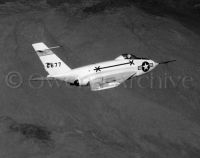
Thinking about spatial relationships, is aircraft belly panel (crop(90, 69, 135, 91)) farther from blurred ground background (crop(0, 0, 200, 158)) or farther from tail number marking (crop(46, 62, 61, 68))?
blurred ground background (crop(0, 0, 200, 158))

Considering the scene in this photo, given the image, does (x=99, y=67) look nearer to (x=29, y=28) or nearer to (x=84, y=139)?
(x=84, y=139)

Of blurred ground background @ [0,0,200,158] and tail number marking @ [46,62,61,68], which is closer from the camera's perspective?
tail number marking @ [46,62,61,68]

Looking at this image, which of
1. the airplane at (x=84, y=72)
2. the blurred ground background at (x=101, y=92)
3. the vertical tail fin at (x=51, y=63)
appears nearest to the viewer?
the airplane at (x=84, y=72)

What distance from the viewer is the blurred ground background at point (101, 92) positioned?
50.4 m

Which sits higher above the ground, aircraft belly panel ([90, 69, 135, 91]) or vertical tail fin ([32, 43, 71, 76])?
vertical tail fin ([32, 43, 71, 76])

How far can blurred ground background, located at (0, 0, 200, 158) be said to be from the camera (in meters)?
50.4

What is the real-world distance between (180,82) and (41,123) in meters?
20.9

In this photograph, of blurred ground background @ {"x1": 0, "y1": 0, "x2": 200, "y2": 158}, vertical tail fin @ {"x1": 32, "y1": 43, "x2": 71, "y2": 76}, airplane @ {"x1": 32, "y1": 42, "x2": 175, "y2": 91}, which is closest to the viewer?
airplane @ {"x1": 32, "y1": 42, "x2": 175, "y2": 91}

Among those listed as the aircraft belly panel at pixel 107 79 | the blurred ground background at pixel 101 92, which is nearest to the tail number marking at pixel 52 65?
the aircraft belly panel at pixel 107 79

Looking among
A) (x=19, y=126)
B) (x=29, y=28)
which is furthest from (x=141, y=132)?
(x=29, y=28)

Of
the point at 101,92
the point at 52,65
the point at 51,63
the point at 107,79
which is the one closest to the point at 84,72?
the point at 107,79

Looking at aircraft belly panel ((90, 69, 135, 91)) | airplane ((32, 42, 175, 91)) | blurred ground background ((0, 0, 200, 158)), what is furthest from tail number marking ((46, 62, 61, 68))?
blurred ground background ((0, 0, 200, 158))

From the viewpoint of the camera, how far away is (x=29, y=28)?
235 ft

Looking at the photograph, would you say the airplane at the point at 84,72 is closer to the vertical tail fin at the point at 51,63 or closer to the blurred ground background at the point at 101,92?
the vertical tail fin at the point at 51,63
